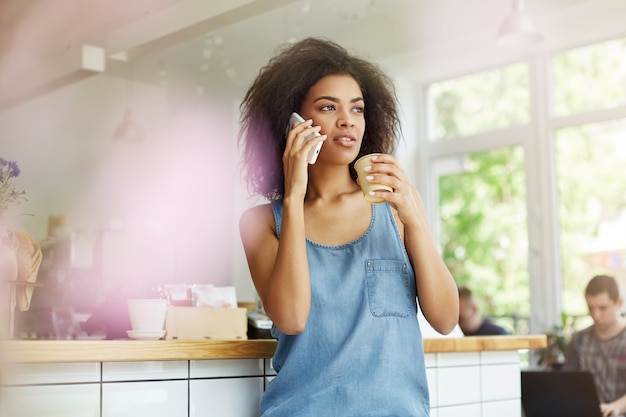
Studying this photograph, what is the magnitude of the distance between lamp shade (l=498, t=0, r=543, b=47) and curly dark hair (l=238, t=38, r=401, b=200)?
2.45 meters

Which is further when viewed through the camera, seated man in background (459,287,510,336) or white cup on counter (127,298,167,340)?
seated man in background (459,287,510,336)

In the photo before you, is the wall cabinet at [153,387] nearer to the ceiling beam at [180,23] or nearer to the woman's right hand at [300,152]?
the woman's right hand at [300,152]

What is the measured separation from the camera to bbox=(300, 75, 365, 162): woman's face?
127 centimetres

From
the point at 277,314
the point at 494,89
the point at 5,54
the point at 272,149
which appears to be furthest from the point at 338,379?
the point at 494,89

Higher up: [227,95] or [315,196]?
[227,95]

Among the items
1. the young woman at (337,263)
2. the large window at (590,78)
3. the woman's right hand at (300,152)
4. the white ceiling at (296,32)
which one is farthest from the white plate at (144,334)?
the large window at (590,78)

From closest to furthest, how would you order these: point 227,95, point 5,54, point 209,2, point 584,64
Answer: point 5,54 < point 209,2 < point 584,64 < point 227,95

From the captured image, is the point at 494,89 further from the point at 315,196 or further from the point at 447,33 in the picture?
the point at 315,196

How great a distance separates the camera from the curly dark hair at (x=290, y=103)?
1349mm

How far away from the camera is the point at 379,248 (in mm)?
1295

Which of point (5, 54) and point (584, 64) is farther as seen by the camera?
point (584, 64)

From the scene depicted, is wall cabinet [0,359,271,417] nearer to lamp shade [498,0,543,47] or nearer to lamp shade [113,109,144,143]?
lamp shade [498,0,543,47]

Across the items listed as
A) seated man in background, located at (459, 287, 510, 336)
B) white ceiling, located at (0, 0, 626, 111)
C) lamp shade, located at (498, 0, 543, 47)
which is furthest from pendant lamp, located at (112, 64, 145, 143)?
lamp shade, located at (498, 0, 543, 47)

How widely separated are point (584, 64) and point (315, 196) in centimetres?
390
